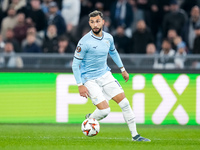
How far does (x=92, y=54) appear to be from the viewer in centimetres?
947

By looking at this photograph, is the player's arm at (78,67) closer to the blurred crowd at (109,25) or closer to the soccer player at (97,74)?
the soccer player at (97,74)

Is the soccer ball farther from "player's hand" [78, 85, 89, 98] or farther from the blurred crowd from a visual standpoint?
the blurred crowd

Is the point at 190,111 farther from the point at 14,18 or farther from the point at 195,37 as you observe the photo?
the point at 14,18

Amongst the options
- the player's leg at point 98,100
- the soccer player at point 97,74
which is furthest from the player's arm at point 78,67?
the player's leg at point 98,100

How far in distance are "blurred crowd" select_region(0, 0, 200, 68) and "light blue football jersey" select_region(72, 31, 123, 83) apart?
5.09 meters

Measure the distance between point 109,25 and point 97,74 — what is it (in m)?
6.33

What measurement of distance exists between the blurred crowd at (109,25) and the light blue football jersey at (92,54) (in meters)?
5.09

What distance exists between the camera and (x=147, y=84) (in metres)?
13.6

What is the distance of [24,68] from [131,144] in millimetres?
5133

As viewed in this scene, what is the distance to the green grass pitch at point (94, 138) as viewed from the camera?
8781 mm

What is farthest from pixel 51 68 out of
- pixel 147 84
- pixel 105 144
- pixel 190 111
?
pixel 105 144

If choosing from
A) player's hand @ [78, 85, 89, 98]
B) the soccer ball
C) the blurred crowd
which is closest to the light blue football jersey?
player's hand @ [78, 85, 89, 98]

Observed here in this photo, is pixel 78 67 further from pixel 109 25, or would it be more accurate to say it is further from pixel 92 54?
pixel 109 25

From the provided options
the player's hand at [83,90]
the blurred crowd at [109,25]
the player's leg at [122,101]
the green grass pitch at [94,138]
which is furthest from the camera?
the blurred crowd at [109,25]
